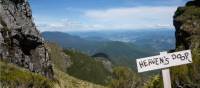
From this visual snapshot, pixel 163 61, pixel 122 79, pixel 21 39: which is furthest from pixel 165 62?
pixel 122 79

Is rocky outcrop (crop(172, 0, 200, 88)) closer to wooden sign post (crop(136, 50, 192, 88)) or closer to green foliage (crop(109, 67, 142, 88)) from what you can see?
green foliage (crop(109, 67, 142, 88))

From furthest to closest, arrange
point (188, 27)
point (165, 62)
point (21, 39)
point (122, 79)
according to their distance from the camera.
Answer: point (188, 27) → point (122, 79) → point (21, 39) → point (165, 62)

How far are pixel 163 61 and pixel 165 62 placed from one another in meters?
0.09

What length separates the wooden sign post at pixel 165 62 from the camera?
629 inches

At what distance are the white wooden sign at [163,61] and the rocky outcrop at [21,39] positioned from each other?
55.8 m

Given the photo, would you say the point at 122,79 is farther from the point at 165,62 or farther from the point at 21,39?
the point at 165,62

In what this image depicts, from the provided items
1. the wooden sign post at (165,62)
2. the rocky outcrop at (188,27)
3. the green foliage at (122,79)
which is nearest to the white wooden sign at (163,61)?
the wooden sign post at (165,62)

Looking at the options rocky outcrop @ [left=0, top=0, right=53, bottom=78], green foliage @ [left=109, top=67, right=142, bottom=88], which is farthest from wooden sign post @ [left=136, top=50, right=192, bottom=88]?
green foliage @ [left=109, top=67, right=142, bottom=88]

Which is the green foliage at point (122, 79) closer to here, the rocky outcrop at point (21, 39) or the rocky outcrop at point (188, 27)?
the rocky outcrop at point (21, 39)

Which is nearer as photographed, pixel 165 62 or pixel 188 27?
pixel 165 62

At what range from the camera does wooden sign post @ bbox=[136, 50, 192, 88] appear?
1598 cm

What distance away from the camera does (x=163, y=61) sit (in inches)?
630

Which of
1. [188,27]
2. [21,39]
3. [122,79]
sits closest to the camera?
Result: [21,39]

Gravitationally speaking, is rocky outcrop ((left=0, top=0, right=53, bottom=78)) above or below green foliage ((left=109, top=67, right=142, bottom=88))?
above
